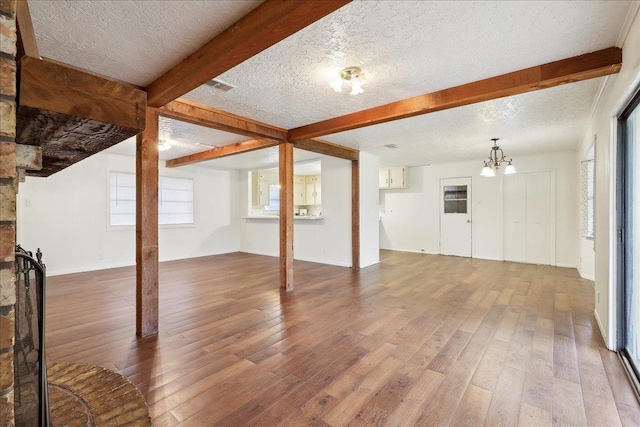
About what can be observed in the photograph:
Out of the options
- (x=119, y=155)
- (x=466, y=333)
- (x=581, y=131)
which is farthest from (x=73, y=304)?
(x=581, y=131)

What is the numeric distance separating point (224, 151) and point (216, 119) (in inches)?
82.9

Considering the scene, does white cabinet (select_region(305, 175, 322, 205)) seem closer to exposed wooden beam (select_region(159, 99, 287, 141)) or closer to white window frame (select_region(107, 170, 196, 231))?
white window frame (select_region(107, 170, 196, 231))

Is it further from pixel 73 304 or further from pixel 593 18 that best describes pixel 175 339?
pixel 593 18

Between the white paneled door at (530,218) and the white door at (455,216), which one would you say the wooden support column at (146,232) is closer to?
the white door at (455,216)

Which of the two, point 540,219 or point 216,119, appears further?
point 540,219

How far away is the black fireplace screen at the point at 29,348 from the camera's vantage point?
37.9 inches

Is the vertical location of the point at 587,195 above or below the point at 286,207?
above

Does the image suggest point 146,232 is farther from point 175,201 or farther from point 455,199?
point 455,199

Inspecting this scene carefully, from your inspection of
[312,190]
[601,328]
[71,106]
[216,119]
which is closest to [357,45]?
[71,106]

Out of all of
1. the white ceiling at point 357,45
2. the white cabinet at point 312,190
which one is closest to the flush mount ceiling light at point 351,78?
the white ceiling at point 357,45

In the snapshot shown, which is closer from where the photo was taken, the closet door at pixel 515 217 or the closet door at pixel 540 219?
the closet door at pixel 540 219

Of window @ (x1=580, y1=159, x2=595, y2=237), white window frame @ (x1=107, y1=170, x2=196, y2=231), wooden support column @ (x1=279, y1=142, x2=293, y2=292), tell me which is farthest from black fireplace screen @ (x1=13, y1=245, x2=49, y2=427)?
window @ (x1=580, y1=159, x2=595, y2=237)

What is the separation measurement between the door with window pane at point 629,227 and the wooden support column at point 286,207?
3.42 m

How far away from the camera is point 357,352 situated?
7.76ft
